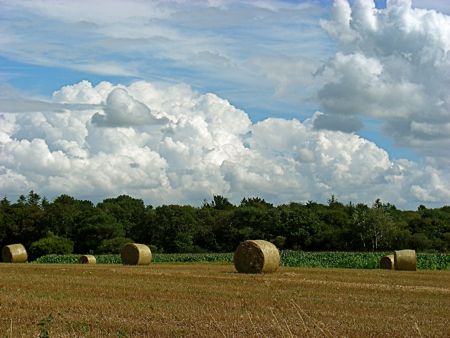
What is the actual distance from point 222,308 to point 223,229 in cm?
8007

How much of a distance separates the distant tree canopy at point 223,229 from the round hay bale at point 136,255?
35906mm

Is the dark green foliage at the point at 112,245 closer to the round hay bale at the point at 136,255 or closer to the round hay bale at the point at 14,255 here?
the round hay bale at the point at 14,255

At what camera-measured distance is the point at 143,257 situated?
45.1 metres

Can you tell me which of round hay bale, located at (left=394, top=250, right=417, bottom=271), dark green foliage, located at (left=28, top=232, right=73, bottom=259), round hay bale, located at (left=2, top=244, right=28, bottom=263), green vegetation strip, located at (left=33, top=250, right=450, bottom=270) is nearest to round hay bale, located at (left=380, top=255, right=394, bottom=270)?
round hay bale, located at (left=394, top=250, right=417, bottom=271)

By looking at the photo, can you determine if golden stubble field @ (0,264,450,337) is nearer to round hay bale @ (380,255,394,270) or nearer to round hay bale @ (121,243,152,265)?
round hay bale @ (380,255,394,270)

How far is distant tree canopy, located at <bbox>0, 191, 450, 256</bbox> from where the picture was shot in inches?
3209

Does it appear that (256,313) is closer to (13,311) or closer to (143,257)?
(13,311)

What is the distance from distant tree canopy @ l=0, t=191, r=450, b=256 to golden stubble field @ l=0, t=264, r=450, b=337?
5467 centimetres

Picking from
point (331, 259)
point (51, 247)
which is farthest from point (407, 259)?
point (51, 247)

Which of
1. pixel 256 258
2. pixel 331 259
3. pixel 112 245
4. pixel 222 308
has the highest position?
pixel 256 258

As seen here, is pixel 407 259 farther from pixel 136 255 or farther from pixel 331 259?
pixel 136 255

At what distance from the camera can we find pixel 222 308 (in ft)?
58.5

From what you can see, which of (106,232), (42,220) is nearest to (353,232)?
(106,232)

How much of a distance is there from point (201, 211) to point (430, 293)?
87273 mm
